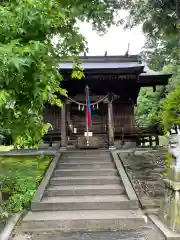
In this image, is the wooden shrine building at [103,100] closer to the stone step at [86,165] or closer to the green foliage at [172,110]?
the stone step at [86,165]

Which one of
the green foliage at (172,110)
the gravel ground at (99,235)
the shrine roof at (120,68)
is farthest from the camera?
the shrine roof at (120,68)

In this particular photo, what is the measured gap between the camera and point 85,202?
605 centimetres

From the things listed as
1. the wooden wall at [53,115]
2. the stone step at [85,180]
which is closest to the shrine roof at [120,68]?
the wooden wall at [53,115]

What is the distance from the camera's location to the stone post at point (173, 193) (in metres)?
4.70

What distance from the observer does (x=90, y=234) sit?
4.90m

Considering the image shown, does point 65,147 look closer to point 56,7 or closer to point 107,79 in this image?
point 107,79

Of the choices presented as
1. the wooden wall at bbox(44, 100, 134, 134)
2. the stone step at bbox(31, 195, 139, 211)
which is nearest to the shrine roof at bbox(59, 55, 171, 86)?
the wooden wall at bbox(44, 100, 134, 134)

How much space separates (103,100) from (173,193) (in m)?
7.63

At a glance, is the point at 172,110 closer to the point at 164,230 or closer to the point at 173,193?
Result: the point at 173,193

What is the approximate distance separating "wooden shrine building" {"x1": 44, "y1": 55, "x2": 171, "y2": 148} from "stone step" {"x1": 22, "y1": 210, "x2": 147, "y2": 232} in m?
5.60

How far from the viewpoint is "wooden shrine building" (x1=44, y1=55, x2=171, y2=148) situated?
11.2 metres

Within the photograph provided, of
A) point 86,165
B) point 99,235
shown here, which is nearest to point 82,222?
point 99,235

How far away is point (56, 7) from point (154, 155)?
22.0 ft

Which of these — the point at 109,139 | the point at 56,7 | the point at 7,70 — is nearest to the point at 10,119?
the point at 7,70
